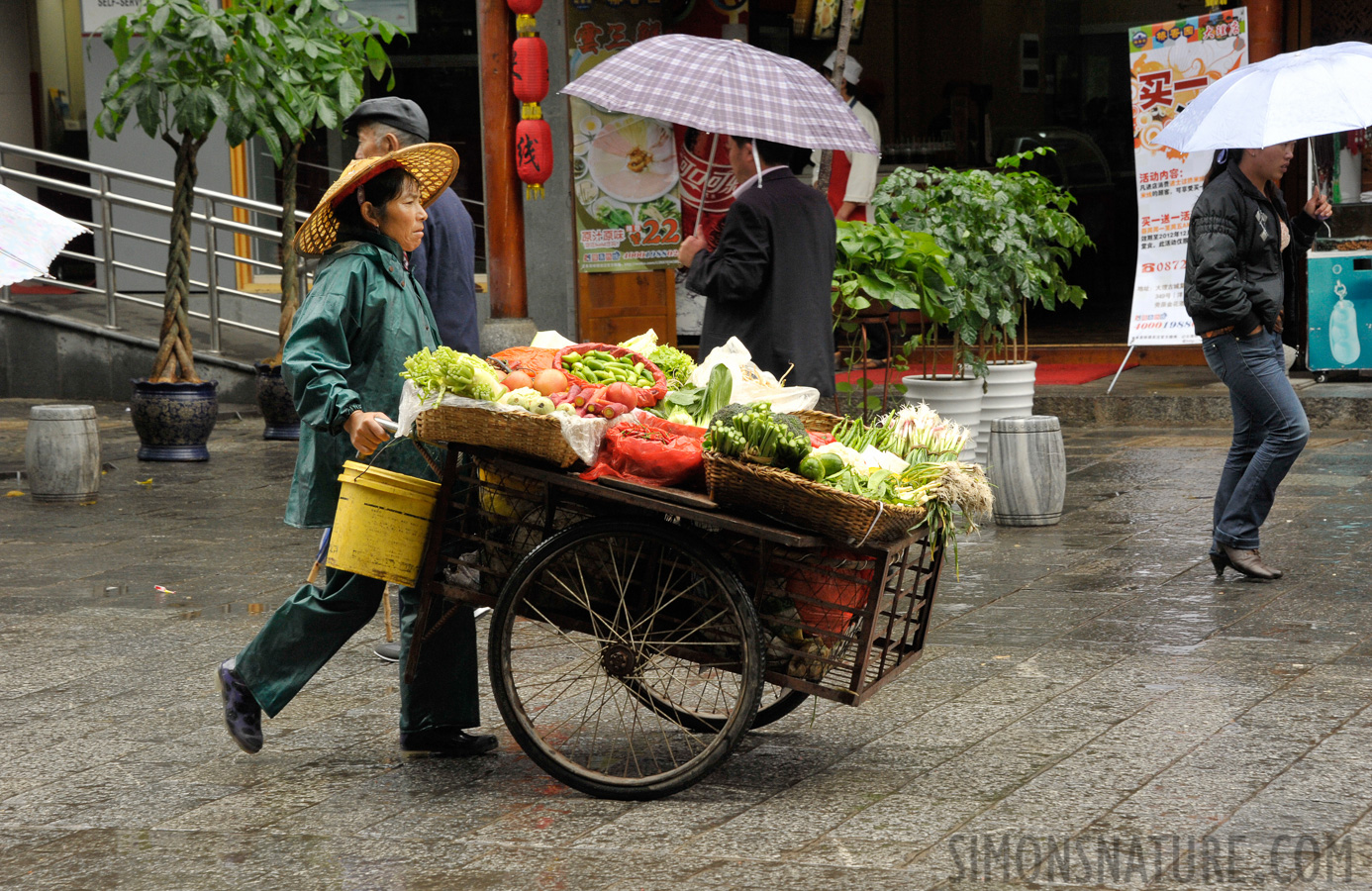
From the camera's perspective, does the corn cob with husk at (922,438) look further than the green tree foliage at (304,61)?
No

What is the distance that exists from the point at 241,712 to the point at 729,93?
10.4ft

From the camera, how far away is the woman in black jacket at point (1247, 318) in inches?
244

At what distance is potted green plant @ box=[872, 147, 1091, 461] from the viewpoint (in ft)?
26.7

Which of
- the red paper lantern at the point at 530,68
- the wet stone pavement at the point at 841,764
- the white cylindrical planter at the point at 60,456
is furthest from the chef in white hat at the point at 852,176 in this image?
the white cylindrical planter at the point at 60,456

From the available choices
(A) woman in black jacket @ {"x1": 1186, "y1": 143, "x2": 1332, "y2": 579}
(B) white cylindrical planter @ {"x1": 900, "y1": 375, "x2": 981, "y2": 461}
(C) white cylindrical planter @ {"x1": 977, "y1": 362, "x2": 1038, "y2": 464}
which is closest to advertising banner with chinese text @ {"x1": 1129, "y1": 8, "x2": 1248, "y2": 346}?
Answer: (C) white cylindrical planter @ {"x1": 977, "y1": 362, "x2": 1038, "y2": 464}

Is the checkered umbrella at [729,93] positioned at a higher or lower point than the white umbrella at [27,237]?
higher

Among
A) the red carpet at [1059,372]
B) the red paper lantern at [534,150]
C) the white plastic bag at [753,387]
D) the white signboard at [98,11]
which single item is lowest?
the red carpet at [1059,372]

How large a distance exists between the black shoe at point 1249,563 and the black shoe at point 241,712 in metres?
4.02

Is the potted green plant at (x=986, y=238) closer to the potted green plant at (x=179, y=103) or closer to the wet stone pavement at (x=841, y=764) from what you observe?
the wet stone pavement at (x=841, y=764)

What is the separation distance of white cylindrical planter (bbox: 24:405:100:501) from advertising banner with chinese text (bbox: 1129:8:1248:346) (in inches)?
278

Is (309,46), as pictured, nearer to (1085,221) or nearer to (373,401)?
(373,401)

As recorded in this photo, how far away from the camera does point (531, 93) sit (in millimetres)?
11984

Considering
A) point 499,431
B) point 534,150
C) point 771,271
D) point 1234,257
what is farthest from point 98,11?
point 499,431

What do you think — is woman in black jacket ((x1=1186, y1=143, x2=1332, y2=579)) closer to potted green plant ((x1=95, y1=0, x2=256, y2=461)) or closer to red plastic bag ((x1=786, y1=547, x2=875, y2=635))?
red plastic bag ((x1=786, y1=547, x2=875, y2=635))
